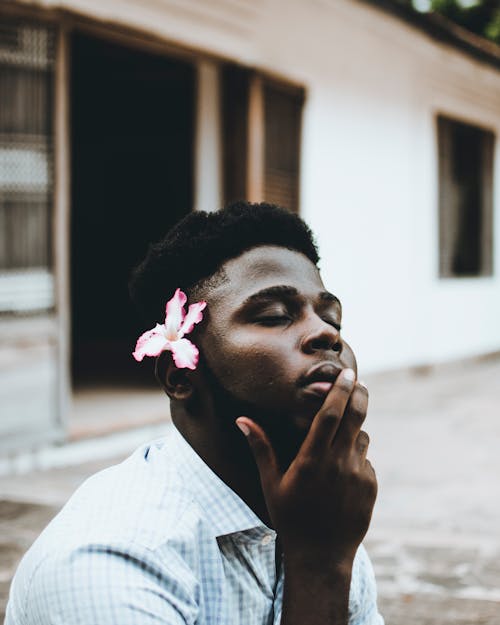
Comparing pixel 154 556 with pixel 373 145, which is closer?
pixel 154 556

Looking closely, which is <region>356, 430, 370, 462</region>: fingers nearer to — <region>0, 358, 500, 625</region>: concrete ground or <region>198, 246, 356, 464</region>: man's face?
<region>198, 246, 356, 464</region>: man's face

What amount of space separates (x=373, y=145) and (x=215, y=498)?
8.32 metres

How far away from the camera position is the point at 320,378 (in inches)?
55.6

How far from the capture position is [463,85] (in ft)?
36.1

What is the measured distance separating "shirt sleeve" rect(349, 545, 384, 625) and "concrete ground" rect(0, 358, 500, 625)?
177 centimetres

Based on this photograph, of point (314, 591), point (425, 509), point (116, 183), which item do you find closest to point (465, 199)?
point (116, 183)

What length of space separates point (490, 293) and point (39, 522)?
8.75m

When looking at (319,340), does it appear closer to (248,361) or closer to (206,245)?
(248,361)

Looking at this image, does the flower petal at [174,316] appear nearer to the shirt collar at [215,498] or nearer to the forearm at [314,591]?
the shirt collar at [215,498]

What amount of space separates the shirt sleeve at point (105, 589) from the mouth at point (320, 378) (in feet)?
1.13

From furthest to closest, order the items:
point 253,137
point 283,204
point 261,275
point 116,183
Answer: point 116,183 → point 283,204 → point 253,137 → point 261,275

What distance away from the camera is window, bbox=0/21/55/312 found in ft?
17.6

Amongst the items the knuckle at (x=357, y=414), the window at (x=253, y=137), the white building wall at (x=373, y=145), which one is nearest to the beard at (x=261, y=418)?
the knuckle at (x=357, y=414)

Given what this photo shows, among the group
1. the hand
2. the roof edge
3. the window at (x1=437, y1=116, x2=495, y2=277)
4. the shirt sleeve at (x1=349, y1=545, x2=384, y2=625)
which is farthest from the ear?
the window at (x1=437, y1=116, x2=495, y2=277)
